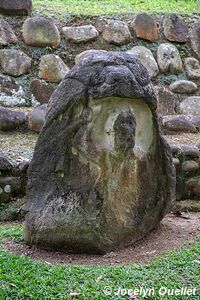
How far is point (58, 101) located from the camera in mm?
3096

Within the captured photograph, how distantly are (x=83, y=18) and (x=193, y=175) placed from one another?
2.71 metres

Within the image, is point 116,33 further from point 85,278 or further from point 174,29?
point 85,278

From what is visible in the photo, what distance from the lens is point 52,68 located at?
5566mm

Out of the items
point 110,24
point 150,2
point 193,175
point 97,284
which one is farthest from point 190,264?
point 150,2

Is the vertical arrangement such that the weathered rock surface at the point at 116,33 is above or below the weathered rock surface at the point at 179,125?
above

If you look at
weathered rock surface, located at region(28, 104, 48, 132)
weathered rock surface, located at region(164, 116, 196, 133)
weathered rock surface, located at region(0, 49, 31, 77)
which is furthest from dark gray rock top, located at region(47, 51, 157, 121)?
weathered rock surface, located at region(0, 49, 31, 77)

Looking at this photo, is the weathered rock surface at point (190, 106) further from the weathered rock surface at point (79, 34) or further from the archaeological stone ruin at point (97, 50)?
the weathered rock surface at point (79, 34)

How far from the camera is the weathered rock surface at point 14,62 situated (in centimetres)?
546

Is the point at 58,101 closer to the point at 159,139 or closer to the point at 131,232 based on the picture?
the point at 159,139

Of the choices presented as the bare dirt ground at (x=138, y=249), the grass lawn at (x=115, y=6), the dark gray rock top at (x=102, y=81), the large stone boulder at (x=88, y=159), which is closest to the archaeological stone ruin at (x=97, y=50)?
the grass lawn at (x=115, y=6)

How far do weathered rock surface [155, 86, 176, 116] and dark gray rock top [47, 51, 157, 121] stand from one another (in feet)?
8.52

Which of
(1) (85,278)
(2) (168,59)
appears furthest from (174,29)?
(1) (85,278)

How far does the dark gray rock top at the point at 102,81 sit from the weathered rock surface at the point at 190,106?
106 inches

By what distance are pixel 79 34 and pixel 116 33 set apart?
0.46 m
